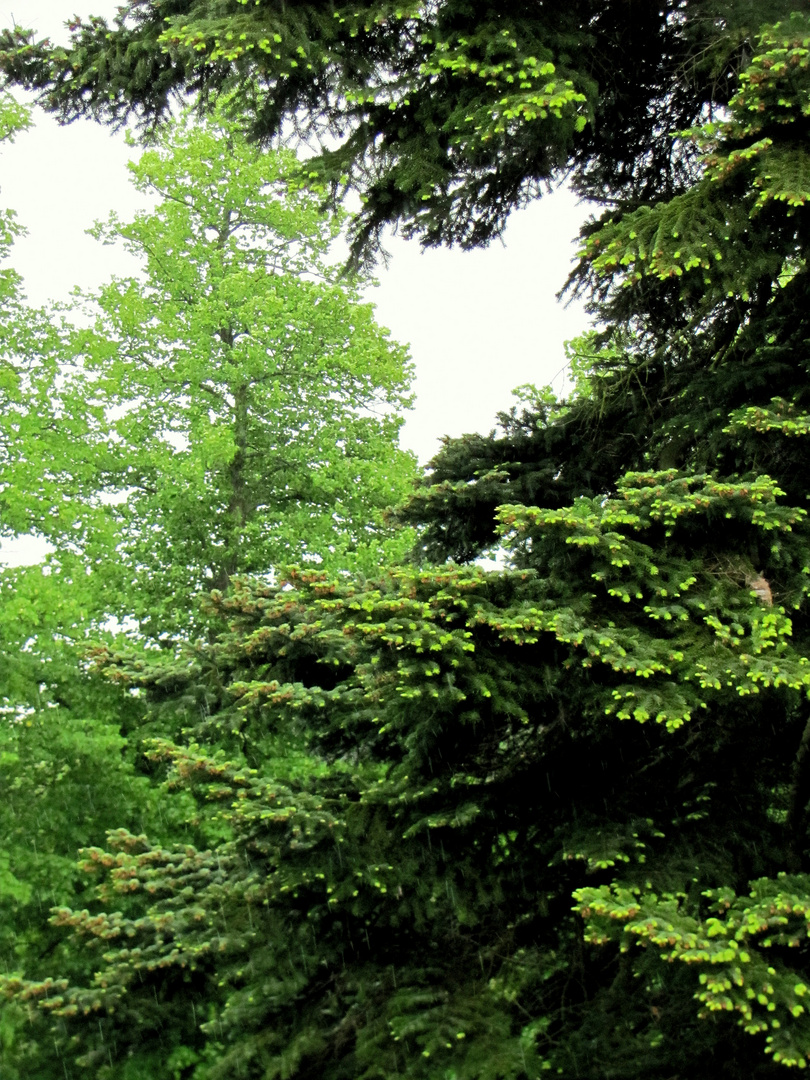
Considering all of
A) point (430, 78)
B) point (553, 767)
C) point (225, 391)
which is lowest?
point (553, 767)

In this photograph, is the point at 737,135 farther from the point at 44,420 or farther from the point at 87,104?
the point at 44,420

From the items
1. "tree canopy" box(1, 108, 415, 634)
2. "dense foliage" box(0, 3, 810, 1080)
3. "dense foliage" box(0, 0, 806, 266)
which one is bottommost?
"dense foliage" box(0, 3, 810, 1080)

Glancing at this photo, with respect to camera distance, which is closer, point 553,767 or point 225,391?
point 553,767

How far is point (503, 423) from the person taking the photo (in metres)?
6.12

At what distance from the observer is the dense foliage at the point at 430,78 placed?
14.6 ft

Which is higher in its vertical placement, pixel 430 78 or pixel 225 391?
pixel 225 391

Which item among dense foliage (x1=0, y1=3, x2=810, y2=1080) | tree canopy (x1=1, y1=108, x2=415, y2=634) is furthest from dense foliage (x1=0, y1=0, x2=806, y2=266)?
tree canopy (x1=1, y1=108, x2=415, y2=634)

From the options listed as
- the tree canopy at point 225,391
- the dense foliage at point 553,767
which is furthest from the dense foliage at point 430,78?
the tree canopy at point 225,391

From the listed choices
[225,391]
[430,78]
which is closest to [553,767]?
[430,78]

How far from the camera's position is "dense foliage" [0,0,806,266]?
4.45 meters

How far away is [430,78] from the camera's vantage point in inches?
194

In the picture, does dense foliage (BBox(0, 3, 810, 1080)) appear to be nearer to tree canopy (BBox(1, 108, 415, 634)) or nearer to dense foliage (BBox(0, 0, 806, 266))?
dense foliage (BBox(0, 0, 806, 266))

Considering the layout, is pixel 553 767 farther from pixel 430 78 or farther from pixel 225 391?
pixel 225 391

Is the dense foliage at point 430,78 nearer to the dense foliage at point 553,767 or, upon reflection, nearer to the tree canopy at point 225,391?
the dense foliage at point 553,767
